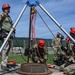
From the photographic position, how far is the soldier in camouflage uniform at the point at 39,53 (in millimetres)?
12328

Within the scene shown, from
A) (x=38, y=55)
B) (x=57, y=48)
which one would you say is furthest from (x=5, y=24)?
(x=57, y=48)

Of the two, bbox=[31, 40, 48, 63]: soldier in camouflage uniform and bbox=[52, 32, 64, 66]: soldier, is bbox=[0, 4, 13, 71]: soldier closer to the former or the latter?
bbox=[31, 40, 48, 63]: soldier in camouflage uniform

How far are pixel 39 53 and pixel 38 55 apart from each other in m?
0.10

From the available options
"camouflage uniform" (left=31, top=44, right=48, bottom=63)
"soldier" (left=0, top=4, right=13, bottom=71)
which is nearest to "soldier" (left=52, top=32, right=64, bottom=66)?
"camouflage uniform" (left=31, top=44, right=48, bottom=63)

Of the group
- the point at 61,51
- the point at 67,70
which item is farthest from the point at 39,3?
the point at 61,51

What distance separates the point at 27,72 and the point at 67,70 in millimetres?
1285

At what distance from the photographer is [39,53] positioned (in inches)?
494

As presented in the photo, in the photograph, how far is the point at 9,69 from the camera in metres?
11.0

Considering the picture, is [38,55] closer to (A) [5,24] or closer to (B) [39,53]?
(B) [39,53]

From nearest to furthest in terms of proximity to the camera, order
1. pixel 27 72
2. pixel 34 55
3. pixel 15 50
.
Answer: pixel 27 72
pixel 34 55
pixel 15 50

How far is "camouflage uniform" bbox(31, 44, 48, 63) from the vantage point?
1232 centimetres

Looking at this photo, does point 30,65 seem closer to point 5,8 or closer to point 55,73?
point 55,73

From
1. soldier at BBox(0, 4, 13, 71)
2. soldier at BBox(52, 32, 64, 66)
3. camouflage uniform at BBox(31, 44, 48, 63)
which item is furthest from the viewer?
soldier at BBox(52, 32, 64, 66)

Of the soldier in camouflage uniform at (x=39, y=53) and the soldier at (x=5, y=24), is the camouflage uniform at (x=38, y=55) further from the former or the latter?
the soldier at (x=5, y=24)
